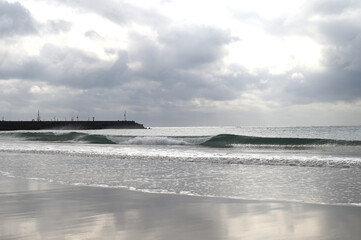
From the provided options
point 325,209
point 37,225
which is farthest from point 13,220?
point 325,209

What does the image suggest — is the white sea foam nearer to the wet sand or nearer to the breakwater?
the wet sand

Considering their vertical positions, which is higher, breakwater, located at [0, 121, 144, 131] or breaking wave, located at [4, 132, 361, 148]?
breakwater, located at [0, 121, 144, 131]

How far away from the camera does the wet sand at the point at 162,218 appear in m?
3.91

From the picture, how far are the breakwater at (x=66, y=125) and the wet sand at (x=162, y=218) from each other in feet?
481

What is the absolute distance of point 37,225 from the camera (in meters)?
4.27

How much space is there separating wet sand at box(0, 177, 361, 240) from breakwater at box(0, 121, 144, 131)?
146551 mm

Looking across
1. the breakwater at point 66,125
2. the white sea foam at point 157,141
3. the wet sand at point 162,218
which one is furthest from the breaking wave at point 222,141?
the breakwater at point 66,125

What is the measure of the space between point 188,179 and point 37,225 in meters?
4.95

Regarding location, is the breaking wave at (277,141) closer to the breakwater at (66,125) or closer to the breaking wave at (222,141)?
the breaking wave at (222,141)

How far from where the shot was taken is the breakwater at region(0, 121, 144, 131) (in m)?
140

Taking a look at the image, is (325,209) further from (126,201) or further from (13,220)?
(13,220)

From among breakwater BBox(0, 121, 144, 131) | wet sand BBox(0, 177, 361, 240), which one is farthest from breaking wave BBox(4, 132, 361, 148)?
breakwater BBox(0, 121, 144, 131)

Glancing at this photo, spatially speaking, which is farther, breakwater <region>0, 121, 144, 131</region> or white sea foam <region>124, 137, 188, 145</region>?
breakwater <region>0, 121, 144, 131</region>

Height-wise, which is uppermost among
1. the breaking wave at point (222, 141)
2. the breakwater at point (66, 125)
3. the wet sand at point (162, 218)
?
the breakwater at point (66, 125)
